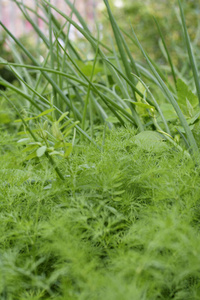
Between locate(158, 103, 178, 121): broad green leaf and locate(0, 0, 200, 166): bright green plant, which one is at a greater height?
locate(0, 0, 200, 166): bright green plant

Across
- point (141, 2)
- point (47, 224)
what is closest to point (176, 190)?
point (47, 224)

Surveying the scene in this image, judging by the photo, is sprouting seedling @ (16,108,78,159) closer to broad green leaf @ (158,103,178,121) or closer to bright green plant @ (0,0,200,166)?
bright green plant @ (0,0,200,166)

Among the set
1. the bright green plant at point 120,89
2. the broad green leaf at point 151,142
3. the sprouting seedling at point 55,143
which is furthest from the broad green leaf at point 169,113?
the sprouting seedling at point 55,143

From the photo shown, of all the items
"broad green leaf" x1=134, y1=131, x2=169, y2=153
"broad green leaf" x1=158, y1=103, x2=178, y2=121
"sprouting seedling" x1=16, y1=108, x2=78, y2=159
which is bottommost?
"broad green leaf" x1=158, y1=103, x2=178, y2=121

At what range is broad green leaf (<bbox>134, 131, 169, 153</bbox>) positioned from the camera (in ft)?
1.66

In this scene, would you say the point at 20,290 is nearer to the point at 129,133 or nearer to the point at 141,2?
the point at 129,133

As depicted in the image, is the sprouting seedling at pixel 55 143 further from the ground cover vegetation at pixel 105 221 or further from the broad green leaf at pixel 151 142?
the broad green leaf at pixel 151 142

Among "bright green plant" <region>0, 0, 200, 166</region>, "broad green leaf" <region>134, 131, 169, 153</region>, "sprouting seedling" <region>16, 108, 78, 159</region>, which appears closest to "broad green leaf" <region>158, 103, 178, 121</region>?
"bright green plant" <region>0, 0, 200, 166</region>

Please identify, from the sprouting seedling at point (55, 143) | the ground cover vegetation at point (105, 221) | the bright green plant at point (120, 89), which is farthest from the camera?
the bright green plant at point (120, 89)

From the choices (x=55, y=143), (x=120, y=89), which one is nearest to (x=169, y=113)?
(x=120, y=89)

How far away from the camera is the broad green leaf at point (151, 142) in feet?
1.66

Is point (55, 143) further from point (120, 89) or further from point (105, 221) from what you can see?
point (120, 89)

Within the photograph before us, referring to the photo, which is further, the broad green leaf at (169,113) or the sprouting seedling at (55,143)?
the broad green leaf at (169,113)

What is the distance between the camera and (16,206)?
459mm
